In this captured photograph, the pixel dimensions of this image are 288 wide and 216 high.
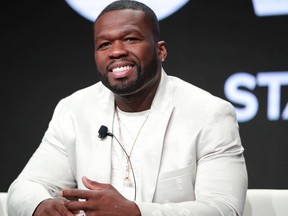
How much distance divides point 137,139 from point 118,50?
1.19 ft

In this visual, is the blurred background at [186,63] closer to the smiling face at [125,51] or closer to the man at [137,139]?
the man at [137,139]

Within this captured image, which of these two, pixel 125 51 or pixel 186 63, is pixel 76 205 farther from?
pixel 186 63

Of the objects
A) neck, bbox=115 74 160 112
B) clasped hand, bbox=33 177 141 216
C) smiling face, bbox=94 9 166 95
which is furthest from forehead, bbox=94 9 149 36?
clasped hand, bbox=33 177 141 216

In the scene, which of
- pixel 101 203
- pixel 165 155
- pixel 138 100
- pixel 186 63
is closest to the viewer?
pixel 101 203

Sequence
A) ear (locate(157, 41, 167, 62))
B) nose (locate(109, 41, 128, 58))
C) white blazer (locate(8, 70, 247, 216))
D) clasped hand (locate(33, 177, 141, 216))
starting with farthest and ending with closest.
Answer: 1. ear (locate(157, 41, 167, 62))
2. nose (locate(109, 41, 128, 58))
3. white blazer (locate(8, 70, 247, 216))
4. clasped hand (locate(33, 177, 141, 216))

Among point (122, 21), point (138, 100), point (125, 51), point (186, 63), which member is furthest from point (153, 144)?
point (186, 63)

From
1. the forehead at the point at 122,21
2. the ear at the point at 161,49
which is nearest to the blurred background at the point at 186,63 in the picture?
the ear at the point at 161,49

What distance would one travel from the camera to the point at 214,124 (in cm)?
188

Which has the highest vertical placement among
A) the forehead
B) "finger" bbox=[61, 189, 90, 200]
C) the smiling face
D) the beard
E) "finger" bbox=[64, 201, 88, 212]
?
the forehead

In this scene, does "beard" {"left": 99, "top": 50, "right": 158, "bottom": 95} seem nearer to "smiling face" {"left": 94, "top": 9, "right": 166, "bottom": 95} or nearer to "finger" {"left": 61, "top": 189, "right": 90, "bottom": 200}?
"smiling face" {"left": 94, "top": 9, "right": 166, "bottom": 95}

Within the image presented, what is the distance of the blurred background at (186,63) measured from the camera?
319cm

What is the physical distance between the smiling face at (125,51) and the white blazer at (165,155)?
132 millimetres

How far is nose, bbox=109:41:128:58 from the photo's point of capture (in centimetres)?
194

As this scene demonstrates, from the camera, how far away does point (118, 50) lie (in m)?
1.94
